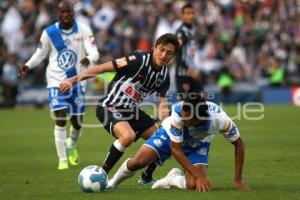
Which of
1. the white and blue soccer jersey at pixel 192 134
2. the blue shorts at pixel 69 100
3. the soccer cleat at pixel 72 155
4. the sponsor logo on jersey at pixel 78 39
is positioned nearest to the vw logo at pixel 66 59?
the sponsor logo on jersey at pixel 78 39

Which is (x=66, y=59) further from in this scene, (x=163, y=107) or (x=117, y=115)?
(x=117, y=115)

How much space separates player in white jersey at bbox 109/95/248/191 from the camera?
9.27 m

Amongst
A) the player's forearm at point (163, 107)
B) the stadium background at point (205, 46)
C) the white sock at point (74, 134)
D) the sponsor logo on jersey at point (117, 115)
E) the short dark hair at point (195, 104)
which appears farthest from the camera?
the stadium background at point (205, 46)

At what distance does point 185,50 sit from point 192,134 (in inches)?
316

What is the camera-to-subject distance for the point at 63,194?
32.0ft

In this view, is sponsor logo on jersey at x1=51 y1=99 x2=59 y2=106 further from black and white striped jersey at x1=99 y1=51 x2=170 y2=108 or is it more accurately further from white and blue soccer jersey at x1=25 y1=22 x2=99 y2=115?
black and white striped jersey at x1=99 y1=51 x2=170 y2=108

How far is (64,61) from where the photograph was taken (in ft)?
44.3

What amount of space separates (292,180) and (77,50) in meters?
4.60

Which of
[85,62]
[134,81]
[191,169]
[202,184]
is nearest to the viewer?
[191,169]

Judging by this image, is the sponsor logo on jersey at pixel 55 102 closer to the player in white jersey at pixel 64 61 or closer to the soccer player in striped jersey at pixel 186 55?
the player in white jersey at pixel 64 61

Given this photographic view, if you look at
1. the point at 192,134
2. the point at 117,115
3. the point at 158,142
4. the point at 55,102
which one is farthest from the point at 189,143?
the point at 55,102

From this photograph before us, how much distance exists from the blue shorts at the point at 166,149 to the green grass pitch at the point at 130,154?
425mm

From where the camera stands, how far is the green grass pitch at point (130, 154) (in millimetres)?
9688

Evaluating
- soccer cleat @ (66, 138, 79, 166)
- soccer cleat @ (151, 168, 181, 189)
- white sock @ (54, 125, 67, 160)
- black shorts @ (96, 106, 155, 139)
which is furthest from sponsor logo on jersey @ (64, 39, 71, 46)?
soccer cleat @ (151, 168, 181, 189)
